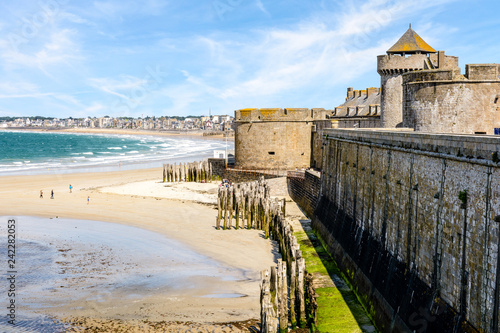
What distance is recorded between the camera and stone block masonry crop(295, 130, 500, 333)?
8672 mm

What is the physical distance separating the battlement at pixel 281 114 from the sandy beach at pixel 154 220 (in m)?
6.88

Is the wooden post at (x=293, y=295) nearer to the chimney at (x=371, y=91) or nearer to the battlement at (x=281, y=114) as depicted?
the battlement at (x=281, y=114)

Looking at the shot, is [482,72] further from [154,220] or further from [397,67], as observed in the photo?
[154,220]

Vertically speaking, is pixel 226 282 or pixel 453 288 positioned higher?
pixel 453 288

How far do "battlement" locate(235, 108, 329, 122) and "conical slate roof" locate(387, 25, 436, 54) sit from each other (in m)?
10.6

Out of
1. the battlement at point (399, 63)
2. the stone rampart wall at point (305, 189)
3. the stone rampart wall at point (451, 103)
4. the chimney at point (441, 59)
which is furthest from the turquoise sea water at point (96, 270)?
the battlement at point (399, 63)

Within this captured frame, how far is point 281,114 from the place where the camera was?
4062 cm

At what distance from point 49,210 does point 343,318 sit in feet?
79.1

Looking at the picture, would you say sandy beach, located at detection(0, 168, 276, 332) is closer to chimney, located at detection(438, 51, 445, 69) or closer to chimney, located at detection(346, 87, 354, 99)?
chimney, located at detection(438, 51, 445, 69)

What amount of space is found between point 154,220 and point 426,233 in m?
19.9

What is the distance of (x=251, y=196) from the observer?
2619 centimetres

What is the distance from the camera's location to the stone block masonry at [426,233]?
867 centimetres

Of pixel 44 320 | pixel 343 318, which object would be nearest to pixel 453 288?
pixel 343 318

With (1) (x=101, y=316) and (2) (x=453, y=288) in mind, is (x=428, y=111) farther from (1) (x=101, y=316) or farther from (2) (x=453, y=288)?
(1) (x=101, y=316)
